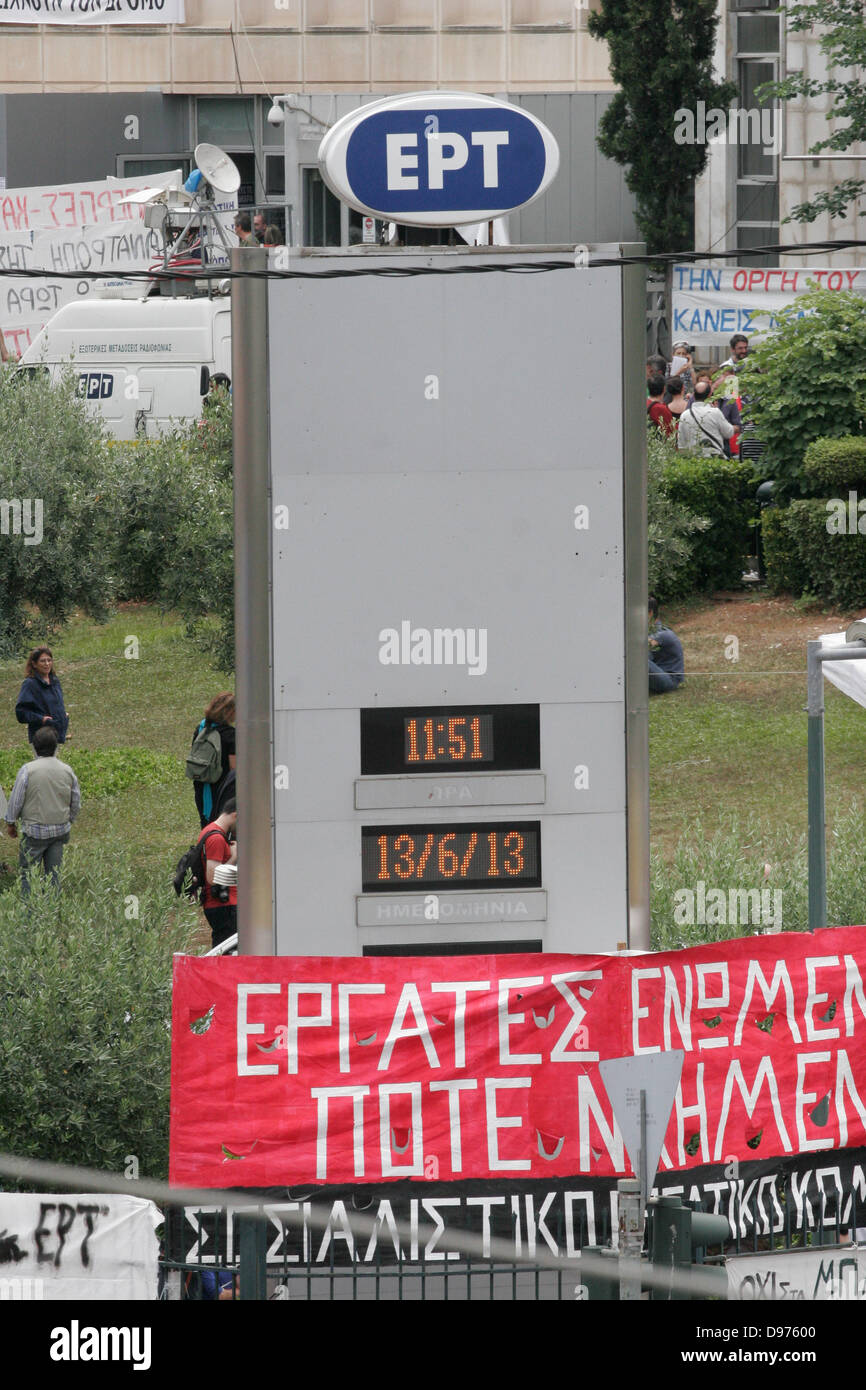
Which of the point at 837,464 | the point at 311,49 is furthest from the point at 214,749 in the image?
the point at 311,49

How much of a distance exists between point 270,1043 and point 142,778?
31.3 ft

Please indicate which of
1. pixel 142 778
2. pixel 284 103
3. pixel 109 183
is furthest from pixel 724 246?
pixel 142 778

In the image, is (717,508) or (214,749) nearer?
(214,749)

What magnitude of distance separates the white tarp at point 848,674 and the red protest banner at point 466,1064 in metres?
2.49

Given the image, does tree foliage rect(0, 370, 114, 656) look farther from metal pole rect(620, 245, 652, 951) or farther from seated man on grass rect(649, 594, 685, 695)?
metal pole rect(620, 245, 652, 951)

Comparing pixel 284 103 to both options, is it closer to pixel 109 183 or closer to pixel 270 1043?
pixel 109 183

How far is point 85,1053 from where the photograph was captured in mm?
8062

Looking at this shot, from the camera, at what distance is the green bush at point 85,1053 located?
800cm

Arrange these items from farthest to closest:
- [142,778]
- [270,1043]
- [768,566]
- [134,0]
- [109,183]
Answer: [134,0] → [109,183] → [768,566] → [142,778] → [270,1043]

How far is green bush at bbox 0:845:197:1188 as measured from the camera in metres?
8.00

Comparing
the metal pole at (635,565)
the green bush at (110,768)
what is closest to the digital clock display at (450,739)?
the metal pole at (635,565)

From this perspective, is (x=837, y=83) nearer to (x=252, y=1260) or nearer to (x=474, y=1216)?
(x=474, y=1216)

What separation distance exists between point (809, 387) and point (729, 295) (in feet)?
26.4

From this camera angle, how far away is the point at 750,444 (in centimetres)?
2052
